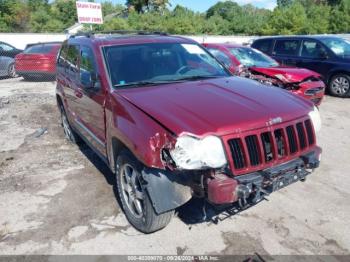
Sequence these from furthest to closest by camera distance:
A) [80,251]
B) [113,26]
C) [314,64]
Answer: [113,26] < [314,64] < [80,251]

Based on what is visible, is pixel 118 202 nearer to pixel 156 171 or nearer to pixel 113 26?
pixel 156 171

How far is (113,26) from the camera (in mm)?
33469

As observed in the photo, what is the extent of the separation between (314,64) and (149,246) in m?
8.67

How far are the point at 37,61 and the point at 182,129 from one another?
38.6 feet

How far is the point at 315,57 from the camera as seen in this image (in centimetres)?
1012

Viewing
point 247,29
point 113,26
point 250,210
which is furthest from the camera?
point 247,29

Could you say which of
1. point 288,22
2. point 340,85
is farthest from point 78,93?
point 288,22

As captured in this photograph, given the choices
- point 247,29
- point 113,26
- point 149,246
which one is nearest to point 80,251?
point 149,246

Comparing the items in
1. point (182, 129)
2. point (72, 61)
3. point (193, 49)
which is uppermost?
point (193, 49)

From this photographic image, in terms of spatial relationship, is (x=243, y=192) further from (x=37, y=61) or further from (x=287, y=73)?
(x=37, y=61)

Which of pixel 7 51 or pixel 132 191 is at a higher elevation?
pixel 7 51

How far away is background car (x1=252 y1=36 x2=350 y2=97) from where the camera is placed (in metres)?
9.73

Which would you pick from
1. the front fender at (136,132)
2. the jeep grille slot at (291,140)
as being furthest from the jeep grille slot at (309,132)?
the front fender at (136,132)

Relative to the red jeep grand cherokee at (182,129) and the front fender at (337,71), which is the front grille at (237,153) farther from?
the front fender at (337,71)
